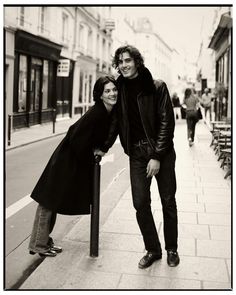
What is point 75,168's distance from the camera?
388 centimetres

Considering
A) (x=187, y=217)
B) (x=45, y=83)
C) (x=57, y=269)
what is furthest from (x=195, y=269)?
(x=45, y=83)

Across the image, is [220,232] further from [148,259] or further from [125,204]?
[125,204]

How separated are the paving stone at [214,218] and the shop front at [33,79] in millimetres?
9844

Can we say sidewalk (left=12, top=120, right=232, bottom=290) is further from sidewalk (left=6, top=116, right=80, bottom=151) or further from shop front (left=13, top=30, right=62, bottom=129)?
shop front (left=13, top=30, right=62, bottom=129)

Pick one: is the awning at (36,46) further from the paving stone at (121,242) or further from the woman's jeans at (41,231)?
the woman's jeans at (41,231)

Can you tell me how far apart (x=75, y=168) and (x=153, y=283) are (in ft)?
4.06

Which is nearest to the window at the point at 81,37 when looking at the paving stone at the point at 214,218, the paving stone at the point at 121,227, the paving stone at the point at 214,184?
the paving stone at the point at 214,184

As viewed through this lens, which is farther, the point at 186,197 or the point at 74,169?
the point at 186,197

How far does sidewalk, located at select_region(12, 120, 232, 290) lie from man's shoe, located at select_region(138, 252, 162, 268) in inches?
1.8

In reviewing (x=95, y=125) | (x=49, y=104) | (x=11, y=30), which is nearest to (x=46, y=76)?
(x=49, y=104)

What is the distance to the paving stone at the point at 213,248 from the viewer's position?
13.0 feet

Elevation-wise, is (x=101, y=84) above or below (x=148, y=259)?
above

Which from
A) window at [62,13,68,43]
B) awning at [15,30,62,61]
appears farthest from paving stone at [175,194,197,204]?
window at [62,13,68,43]

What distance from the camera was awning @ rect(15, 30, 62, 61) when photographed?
15.2 metres
